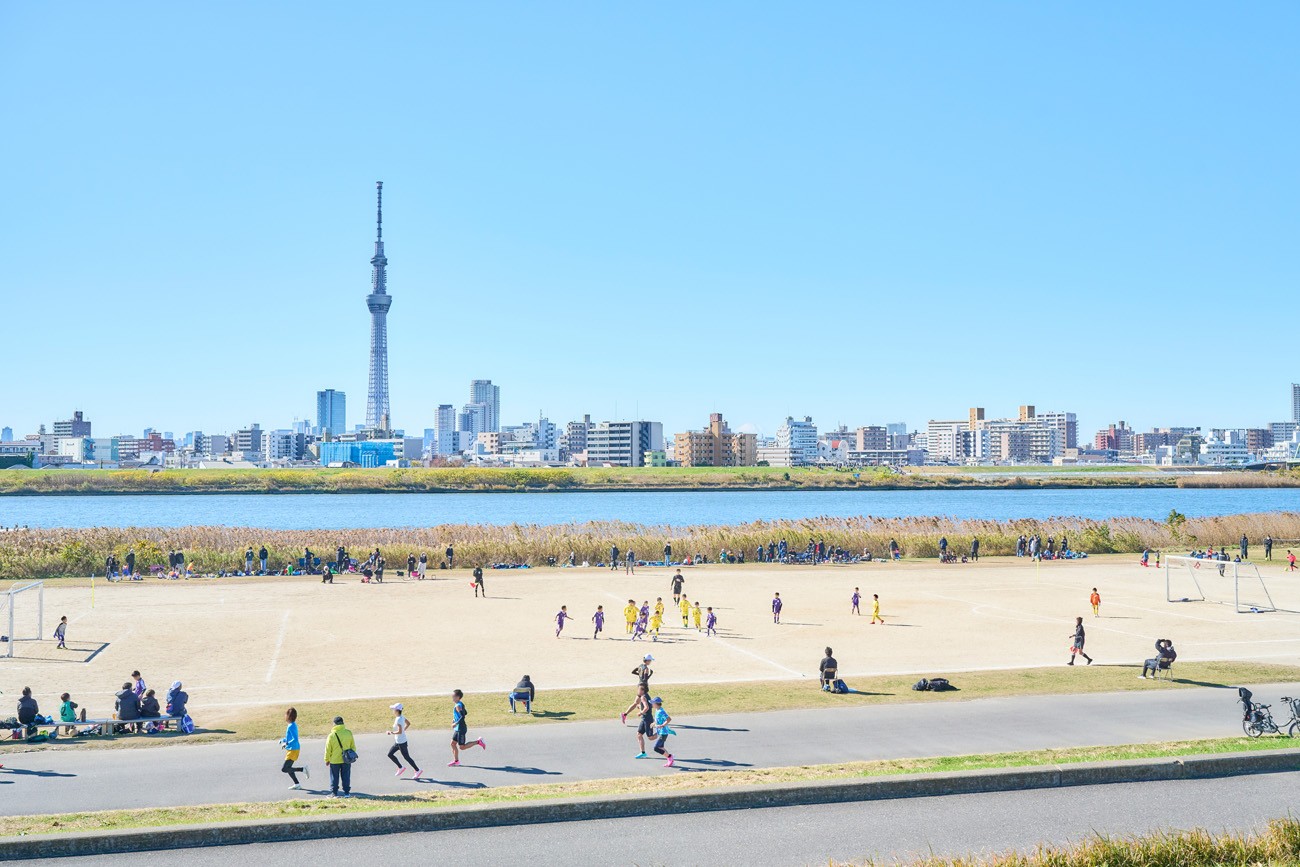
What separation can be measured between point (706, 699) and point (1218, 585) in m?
34.4

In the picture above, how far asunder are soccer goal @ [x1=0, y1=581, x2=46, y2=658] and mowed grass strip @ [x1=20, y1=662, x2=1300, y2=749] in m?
10.2

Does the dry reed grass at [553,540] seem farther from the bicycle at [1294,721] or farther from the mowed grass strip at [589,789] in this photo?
the bicycle at [1294,721]

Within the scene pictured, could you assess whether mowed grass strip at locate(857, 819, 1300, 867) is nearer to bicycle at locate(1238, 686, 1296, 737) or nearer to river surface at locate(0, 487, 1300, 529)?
bicycle at locate(1238, 686, 1296, 737)

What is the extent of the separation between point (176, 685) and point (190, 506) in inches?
5154

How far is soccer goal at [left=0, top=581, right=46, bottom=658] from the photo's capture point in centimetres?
2934

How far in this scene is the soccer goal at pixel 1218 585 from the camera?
128 ft

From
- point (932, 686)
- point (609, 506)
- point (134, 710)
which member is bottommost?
point (609, 506)

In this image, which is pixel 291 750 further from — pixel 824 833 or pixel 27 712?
pixel 824 833

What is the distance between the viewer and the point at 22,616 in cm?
3672

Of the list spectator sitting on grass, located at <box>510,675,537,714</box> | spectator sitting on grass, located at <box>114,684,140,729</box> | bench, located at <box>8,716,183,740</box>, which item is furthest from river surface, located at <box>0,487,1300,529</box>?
spectator sitting on grass, located at <box>510,675,537,714</box>

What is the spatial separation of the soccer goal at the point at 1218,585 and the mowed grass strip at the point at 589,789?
23050 millimetres

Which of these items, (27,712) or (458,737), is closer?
(458,737)

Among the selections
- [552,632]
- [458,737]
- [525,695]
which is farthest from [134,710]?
[552,632]

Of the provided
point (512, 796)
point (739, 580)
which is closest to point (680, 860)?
point (512, 796)
